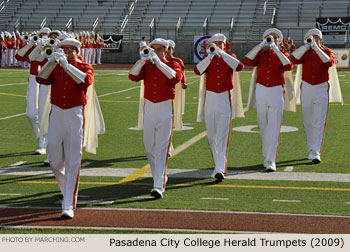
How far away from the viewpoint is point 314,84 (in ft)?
32.8

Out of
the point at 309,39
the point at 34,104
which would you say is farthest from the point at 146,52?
the point at 34,104

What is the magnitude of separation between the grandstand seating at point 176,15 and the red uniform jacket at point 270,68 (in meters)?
32.4

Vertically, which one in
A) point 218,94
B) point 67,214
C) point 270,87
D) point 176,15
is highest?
point 176,15

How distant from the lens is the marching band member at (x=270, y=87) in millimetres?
9188

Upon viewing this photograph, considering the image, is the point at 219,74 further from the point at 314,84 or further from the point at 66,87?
the point at 66,87

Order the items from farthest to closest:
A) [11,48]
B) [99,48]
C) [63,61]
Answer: [99,48] < [11,48] < [63,61]

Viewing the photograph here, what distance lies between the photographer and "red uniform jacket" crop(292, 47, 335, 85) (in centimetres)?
990

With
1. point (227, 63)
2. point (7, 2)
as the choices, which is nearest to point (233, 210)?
point (227, 63)

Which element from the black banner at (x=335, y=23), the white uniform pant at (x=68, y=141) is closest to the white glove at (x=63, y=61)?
the white uniform pant at (x=68, y=141)

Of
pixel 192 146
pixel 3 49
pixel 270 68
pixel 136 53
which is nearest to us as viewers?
pixel 270 68

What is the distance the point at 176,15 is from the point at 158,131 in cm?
3941

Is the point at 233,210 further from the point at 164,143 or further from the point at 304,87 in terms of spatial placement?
the point at 304,87

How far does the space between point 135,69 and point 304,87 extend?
3.40m

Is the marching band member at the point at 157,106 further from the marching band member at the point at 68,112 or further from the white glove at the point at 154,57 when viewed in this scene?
the marching band member at the point at 68,112
